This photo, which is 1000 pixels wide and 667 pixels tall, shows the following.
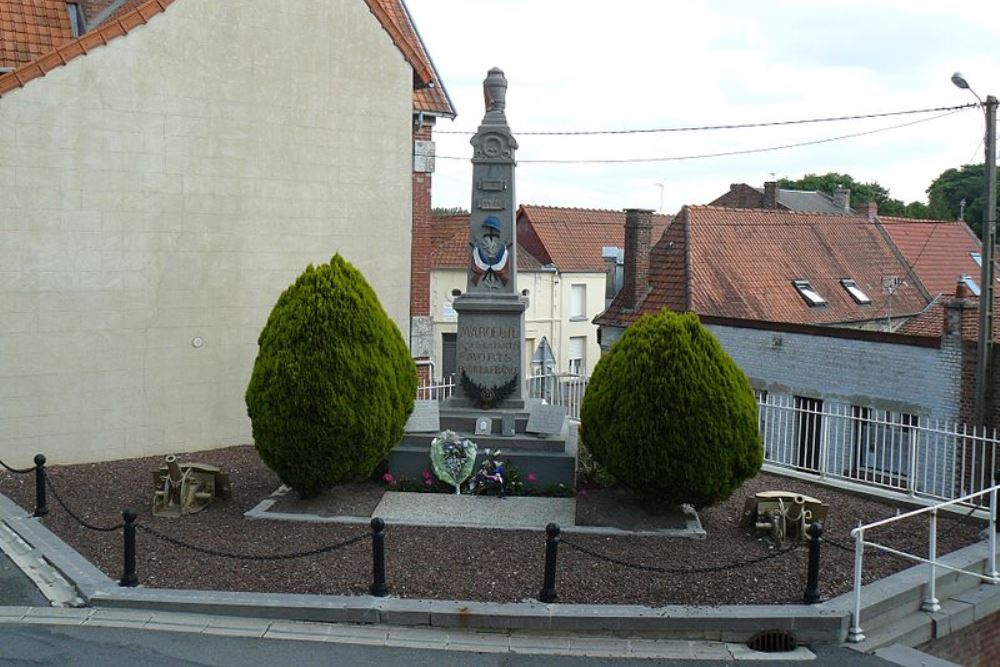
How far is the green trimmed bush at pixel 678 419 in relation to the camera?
9594mm

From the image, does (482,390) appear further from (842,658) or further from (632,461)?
(842,658)

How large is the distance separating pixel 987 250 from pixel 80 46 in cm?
1408

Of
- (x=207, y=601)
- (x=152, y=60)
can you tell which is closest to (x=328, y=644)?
(x=207, y=601)

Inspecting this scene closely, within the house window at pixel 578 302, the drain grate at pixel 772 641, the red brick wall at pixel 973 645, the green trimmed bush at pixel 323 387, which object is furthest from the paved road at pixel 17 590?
the house window at pixel 578 302

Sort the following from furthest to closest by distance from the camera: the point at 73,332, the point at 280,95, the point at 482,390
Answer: the point at 280,95 → the point at 73,332 → the point at 482,390

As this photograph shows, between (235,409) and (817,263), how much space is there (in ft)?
66.4

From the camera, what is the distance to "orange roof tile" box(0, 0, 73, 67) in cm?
1429

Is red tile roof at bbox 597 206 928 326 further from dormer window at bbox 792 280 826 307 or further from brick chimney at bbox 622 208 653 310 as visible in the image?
brick chimney at bbox 622 208 653 310

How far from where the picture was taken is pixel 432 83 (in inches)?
669

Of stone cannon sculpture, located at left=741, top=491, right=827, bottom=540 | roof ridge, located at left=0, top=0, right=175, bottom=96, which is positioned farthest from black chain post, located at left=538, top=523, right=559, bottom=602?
roof ridge, located at left=0, top=0, right=175, bottom=96

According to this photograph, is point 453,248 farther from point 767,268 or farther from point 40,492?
point 40,492

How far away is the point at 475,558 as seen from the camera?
29.7ft

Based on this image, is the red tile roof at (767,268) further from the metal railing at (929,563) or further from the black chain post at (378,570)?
the black chain post at (378,570)

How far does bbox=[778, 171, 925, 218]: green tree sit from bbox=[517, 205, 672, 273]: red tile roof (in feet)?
112
